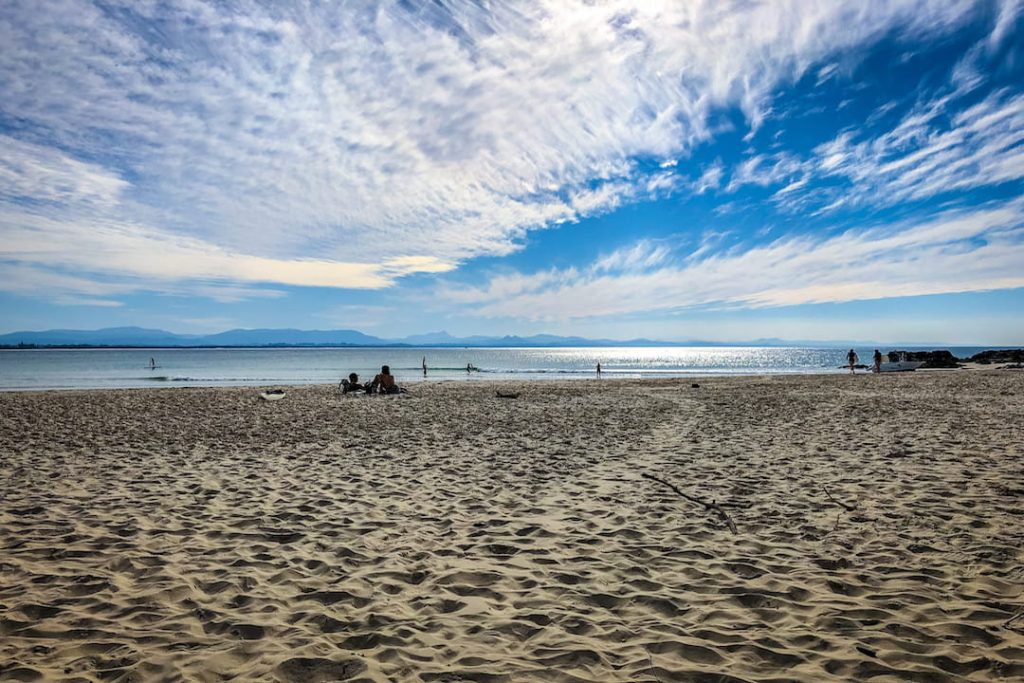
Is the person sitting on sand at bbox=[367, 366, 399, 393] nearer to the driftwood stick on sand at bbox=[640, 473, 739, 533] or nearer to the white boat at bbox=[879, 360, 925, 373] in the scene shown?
the driftwood stick on sand at bbox=[640, 473, 739, 533]

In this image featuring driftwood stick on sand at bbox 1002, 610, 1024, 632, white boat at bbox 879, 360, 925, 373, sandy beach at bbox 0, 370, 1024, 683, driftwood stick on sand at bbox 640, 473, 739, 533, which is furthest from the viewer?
white boat at bbox 879, 360, 925, 373

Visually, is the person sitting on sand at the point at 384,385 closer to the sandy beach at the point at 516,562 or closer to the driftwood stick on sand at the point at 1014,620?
the sandy beach at the point at 516,562

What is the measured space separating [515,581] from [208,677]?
270 cm

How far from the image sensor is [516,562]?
580 centimetres

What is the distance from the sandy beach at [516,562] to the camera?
13.2 feet

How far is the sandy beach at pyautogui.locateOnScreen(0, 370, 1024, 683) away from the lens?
13.2 feet

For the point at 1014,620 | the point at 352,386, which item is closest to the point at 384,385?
the point at 352,386

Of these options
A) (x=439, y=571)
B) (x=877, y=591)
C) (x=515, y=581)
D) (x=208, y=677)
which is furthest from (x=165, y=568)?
(x=877, y=591)

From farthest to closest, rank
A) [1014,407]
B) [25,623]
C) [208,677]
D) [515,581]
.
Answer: [1014,407] → [515,581] → [25,623] → [208,677]

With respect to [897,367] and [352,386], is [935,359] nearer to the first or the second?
[897,367]

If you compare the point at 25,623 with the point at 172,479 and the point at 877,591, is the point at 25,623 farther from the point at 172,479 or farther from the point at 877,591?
the point at 877,591

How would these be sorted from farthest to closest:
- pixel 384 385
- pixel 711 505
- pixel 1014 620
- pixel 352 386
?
1. pixel 352 386
2. pixel 384 385
3. pixel 711 505
4. pixel 1014 620

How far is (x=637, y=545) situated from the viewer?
6258 millimetres

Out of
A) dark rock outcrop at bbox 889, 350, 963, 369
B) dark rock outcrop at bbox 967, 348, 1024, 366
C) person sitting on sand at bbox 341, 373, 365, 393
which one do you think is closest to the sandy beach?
person sitting on sand at bbox 341, 373, 365, 393
